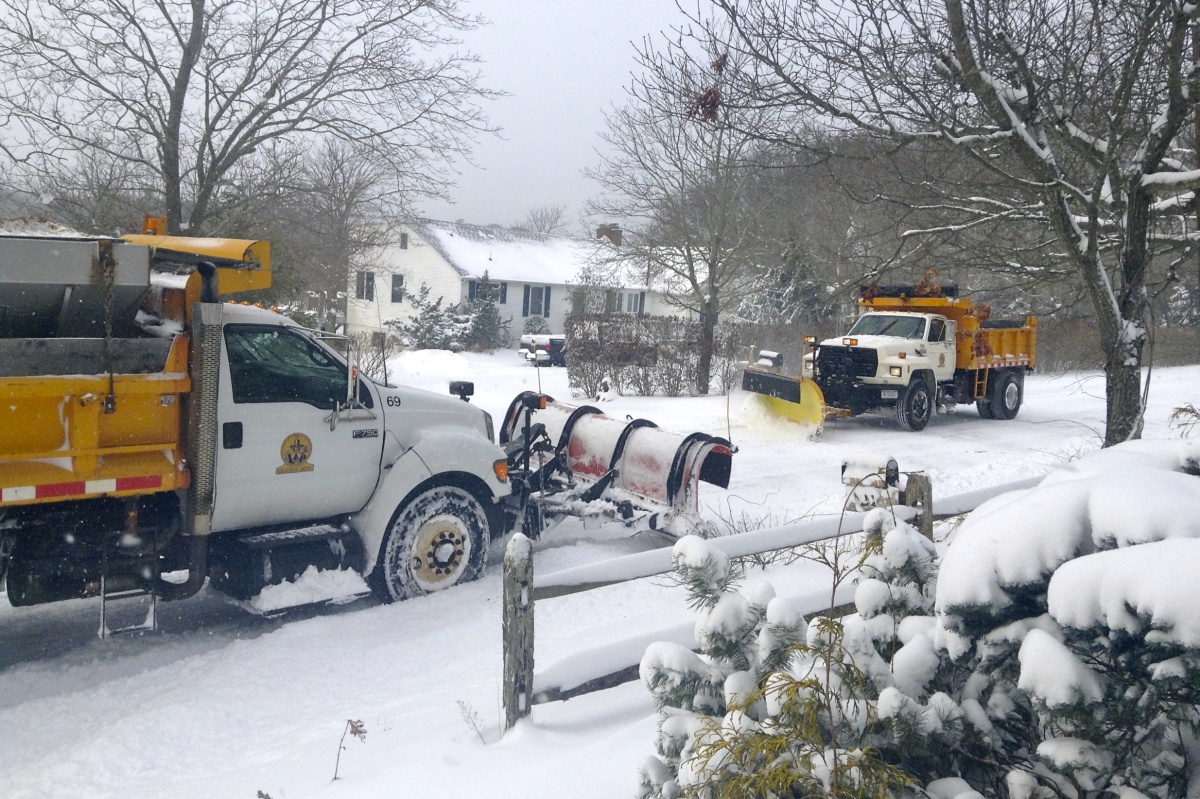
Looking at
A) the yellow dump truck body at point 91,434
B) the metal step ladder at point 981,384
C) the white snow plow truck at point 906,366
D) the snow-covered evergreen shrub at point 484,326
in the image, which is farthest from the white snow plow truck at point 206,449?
the snow-covered evergreen shrub at point 484,326

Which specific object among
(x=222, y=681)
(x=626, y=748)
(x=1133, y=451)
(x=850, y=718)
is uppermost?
(x=1133, y=451)

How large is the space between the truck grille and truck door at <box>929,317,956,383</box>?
4.14ft

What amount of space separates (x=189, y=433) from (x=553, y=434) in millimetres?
3817

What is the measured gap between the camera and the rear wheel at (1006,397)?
17.8 metres

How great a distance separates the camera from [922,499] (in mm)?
5496

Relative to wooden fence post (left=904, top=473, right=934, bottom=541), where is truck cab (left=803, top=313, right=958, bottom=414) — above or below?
above

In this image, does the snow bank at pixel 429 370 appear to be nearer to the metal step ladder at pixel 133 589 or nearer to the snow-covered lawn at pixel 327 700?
the snow-covered lawn at pixel 327 700

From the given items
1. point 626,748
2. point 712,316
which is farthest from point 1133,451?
point 712,316

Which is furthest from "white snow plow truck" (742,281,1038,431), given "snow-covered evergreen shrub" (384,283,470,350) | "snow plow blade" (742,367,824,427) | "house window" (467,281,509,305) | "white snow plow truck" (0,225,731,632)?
"house window" (467,281,509,305)

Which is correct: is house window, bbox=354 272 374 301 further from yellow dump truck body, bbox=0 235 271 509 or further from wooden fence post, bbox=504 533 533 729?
wooden fence post, bbox=504 533 533 729

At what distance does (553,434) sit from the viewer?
890cm

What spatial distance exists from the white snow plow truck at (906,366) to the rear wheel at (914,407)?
0.02 meters

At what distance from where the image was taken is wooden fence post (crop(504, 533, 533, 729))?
391 centimetres

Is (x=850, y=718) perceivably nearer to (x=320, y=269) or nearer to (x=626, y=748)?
(x=626, y=748)
